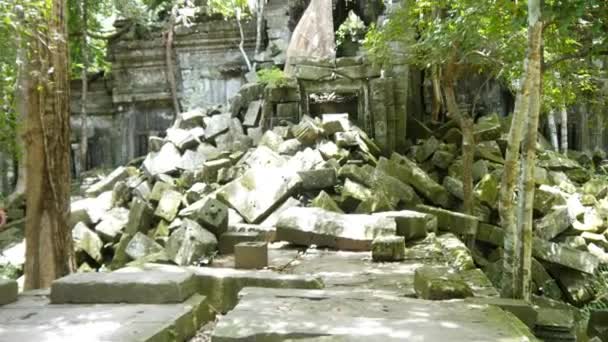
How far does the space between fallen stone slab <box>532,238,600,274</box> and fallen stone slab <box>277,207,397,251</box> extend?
373 centimetres

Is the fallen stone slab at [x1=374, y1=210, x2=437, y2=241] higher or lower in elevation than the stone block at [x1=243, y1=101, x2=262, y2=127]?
lower

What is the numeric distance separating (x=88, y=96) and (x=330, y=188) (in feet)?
40.8

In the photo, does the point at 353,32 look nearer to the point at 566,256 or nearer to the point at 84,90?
the point at 84,90

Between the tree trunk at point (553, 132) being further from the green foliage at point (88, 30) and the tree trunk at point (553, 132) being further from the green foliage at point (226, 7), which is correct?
the green foliage at point (88, 30)

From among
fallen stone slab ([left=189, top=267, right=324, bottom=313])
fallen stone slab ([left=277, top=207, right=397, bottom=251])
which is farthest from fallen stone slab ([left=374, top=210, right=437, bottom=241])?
fallen stone slab ([left=189, top=267, right=324, bottom=313])

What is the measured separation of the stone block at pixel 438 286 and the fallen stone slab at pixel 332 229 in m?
2.28

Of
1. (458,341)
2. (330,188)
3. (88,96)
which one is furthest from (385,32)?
(88,96)

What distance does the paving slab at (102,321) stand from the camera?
326 centimetres

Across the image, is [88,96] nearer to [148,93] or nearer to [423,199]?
[148,93]

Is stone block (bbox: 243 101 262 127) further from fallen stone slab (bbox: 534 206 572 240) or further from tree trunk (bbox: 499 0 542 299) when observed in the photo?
tree trunk (bbox: 499 0 542 299)

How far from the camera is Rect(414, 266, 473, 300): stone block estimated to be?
4.24 metres

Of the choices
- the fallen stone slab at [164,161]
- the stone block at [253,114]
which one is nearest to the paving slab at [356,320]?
the fallen stone slab at [164,161]

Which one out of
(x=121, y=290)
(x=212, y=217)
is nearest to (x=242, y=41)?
(x=212, y=217)

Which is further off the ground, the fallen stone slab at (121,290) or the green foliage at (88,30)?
the green foliage at (88,30)
